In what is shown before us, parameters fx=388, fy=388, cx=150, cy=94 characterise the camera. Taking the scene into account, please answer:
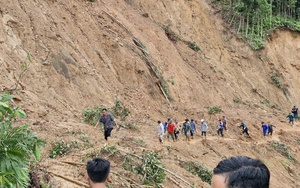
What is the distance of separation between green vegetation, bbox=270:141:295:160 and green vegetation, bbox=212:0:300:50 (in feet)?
43.7

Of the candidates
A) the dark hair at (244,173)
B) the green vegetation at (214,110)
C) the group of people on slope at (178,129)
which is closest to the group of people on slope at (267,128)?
the green vegetation at (214,110)

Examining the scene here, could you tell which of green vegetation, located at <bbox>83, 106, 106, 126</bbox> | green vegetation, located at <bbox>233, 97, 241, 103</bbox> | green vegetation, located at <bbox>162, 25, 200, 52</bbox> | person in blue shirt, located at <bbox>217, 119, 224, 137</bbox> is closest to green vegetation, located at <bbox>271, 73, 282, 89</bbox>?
green vegetation, located at <bbox>233, 97, 241, 103</bbox>

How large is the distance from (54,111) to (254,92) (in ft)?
61.1

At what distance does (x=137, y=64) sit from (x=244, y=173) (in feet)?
61.5

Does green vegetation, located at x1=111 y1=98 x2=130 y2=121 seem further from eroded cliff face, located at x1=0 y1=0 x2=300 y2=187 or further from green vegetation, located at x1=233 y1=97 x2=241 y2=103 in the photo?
green vegetation, located at x1=233 y1=97 x2=241 y2=103

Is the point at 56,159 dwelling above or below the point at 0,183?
below

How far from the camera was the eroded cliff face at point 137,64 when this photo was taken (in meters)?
15.1

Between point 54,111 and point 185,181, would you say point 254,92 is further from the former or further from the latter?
point 185,181

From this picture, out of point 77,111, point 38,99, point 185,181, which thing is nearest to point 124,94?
point 77,111

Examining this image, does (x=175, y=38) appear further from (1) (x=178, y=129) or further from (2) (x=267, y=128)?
(1) (x=178, y=129)

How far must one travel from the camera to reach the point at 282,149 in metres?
19.7

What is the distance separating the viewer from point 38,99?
45.3 ft

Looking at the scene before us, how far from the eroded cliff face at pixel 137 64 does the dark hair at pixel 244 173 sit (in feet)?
26.9

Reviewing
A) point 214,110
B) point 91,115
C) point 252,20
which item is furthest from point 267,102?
point 91,115
